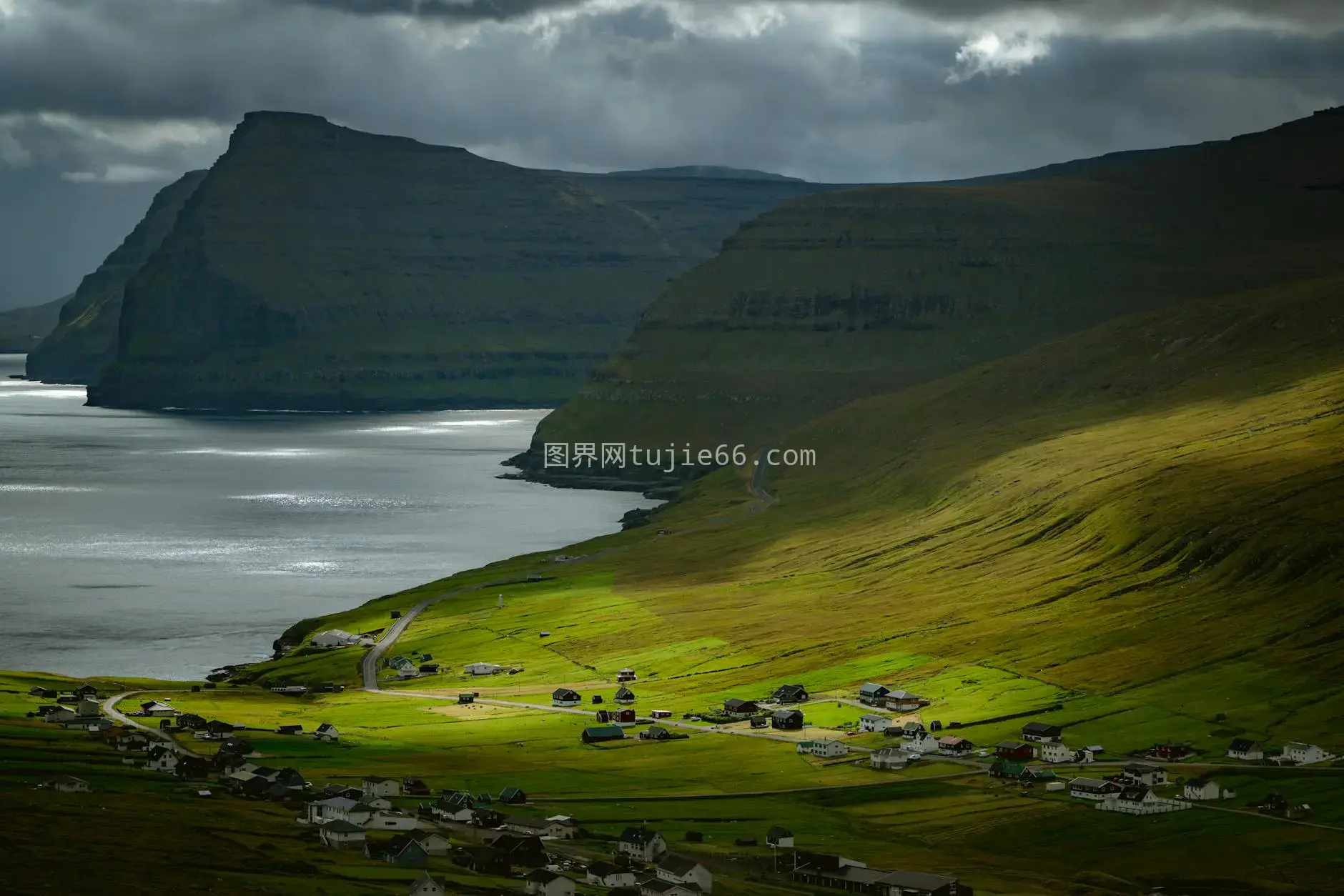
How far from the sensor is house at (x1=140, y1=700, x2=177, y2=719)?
137500mm

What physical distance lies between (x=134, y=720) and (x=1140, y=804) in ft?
222

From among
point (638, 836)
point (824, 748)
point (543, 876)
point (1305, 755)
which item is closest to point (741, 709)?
point (824, 748)

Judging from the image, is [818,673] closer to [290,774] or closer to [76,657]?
[290,774]

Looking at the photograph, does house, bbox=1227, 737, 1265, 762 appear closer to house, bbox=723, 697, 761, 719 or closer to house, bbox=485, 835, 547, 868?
house, bbox=723, 697, 761, 719

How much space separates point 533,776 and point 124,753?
24.1m

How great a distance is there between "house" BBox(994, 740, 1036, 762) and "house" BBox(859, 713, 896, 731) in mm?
10231

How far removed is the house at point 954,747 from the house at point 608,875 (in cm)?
3791

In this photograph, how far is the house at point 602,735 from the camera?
5140 inches

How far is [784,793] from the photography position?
113 meters

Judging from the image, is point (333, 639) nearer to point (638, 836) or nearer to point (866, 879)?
point (638, 836)

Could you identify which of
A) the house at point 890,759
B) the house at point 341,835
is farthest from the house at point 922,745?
the house at point 341,835

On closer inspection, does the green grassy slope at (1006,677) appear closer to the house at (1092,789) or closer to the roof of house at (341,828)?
the house at (1092,789)

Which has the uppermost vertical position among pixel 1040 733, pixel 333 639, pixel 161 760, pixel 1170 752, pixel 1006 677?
pixel 1006 677

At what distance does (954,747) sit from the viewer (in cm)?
12319
